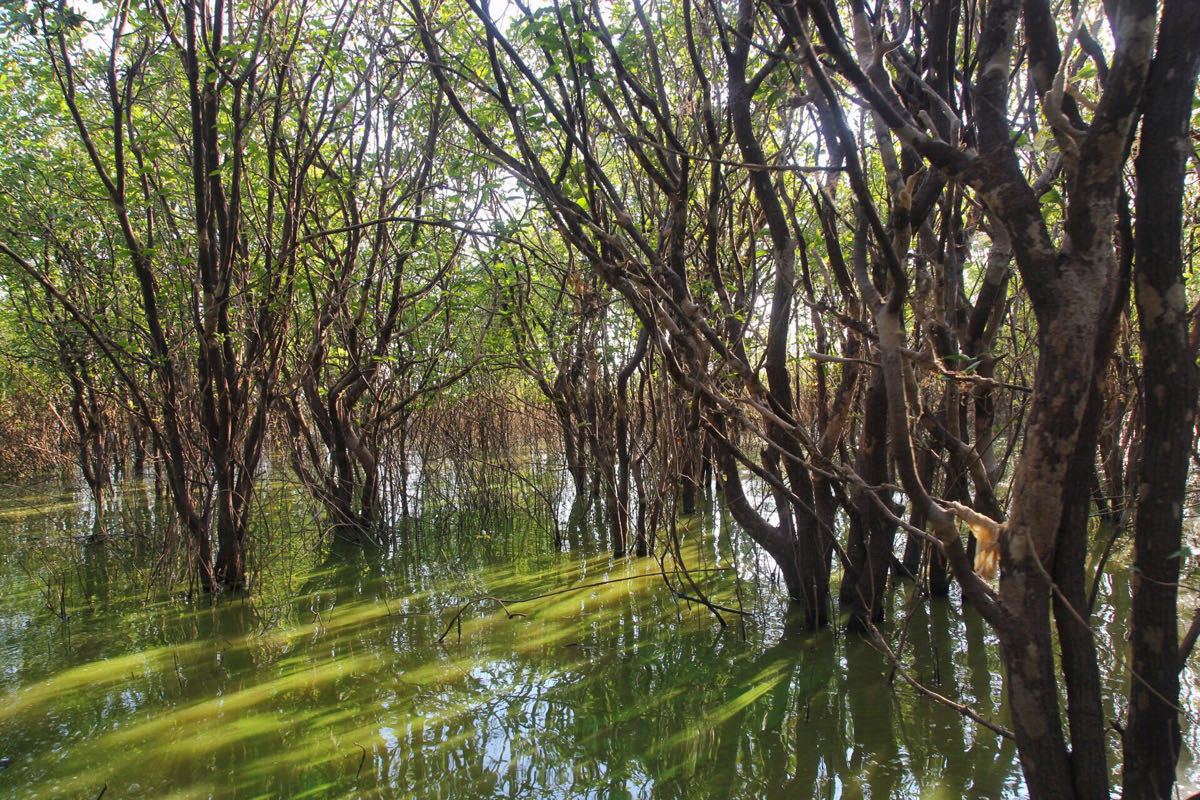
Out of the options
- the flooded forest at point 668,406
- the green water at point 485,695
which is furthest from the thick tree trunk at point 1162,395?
the green water at point 485,695

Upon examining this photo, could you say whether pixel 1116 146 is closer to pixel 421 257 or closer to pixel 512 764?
pixel 512 764

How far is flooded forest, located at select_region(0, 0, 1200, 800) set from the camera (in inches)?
69.4

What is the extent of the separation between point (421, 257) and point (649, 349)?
114 inches

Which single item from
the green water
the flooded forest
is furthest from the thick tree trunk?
the green water

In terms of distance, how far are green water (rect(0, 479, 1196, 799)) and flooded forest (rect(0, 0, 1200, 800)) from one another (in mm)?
26

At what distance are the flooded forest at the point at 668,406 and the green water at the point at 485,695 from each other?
3 cm

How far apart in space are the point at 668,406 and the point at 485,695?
1.78 meters

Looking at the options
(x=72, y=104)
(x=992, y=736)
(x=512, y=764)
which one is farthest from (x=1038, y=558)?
(x=72, y=104)

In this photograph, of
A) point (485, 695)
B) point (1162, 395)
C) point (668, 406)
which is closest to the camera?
point (1162, 395)

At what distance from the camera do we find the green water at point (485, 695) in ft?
9.98

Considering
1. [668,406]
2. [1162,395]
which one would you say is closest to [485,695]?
[668,406]

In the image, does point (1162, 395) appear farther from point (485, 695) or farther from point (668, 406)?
point (485, 695)

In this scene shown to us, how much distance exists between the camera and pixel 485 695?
385 cm

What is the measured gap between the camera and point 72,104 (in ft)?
15.0
